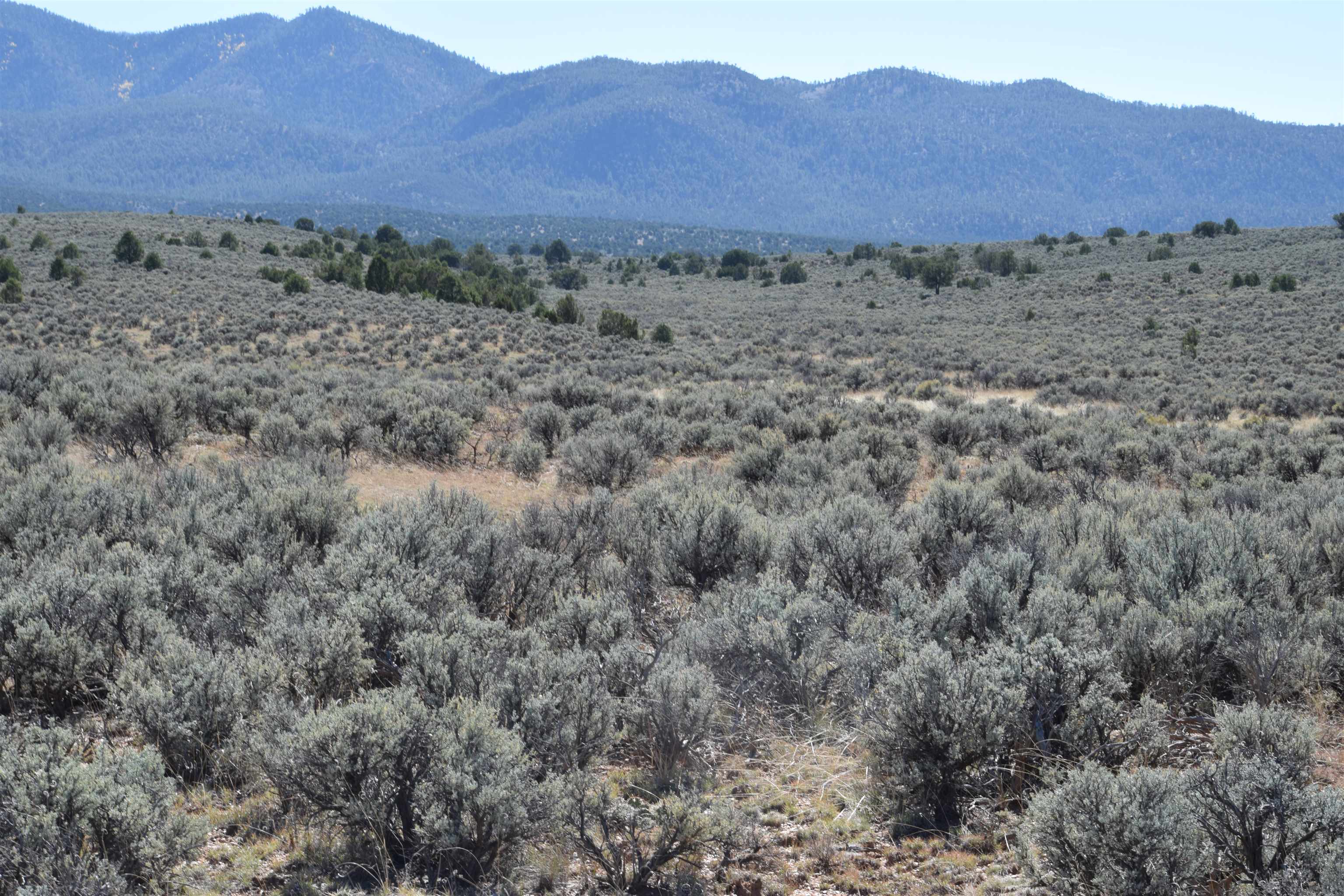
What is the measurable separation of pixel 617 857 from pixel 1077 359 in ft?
109

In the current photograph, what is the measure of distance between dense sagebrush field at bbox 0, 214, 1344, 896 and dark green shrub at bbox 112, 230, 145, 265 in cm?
3668

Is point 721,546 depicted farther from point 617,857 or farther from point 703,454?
point 703,454

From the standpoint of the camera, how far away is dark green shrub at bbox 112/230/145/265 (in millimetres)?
43062

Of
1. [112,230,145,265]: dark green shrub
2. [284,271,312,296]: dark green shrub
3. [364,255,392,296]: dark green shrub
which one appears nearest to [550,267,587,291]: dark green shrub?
[364,255,392,296]: dark green shrub

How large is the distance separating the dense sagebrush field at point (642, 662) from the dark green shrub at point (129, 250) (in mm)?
36682

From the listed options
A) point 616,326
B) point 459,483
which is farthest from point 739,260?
point 459,483

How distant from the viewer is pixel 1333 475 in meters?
11.9

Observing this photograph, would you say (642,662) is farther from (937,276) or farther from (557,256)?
(557,256)

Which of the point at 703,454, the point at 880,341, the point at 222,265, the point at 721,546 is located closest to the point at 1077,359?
the point at 880,341

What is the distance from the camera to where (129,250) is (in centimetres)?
4328

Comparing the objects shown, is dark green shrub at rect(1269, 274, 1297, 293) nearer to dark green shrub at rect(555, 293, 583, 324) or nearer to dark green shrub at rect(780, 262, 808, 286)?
dark green shrub at rect(780, 262, 808, 286)

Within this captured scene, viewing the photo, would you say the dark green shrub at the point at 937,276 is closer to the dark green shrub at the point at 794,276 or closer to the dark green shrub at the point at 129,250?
the dark green shrub at the point at 794,276

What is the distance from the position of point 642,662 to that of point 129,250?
4998 cm

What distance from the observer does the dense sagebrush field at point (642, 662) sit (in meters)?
3.14
